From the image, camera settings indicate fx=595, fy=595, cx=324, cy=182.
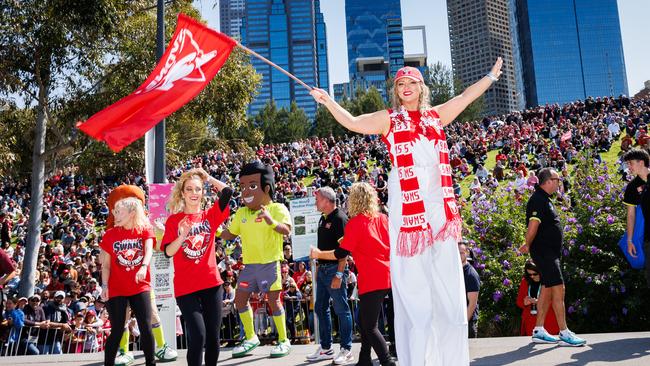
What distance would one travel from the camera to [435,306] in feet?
11.7

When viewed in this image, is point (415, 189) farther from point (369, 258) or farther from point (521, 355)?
point (521, 355)

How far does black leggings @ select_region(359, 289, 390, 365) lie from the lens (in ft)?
15.6

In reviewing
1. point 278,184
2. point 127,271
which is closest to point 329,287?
point 127,271

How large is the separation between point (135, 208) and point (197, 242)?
0.74m

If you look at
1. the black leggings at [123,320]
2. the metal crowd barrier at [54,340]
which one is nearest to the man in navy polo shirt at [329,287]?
the black leggings at [123,320]

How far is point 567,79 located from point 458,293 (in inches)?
7070

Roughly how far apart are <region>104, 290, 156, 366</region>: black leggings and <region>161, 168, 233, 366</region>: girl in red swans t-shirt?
45 cm

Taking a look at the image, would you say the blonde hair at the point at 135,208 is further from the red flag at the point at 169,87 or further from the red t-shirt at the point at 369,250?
the red t-shirt at the point at 369,250

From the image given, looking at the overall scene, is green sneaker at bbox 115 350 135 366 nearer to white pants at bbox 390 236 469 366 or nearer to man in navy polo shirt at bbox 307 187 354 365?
man in navy polo shirt at bbox 307 187 354 365

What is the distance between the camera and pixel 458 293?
11.5 feet

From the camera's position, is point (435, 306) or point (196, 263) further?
point (196, 263)

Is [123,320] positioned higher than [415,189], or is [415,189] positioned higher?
[415,189]

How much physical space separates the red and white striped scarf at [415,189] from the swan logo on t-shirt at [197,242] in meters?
1.86

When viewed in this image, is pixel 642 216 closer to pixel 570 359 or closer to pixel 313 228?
pixel 570 359
